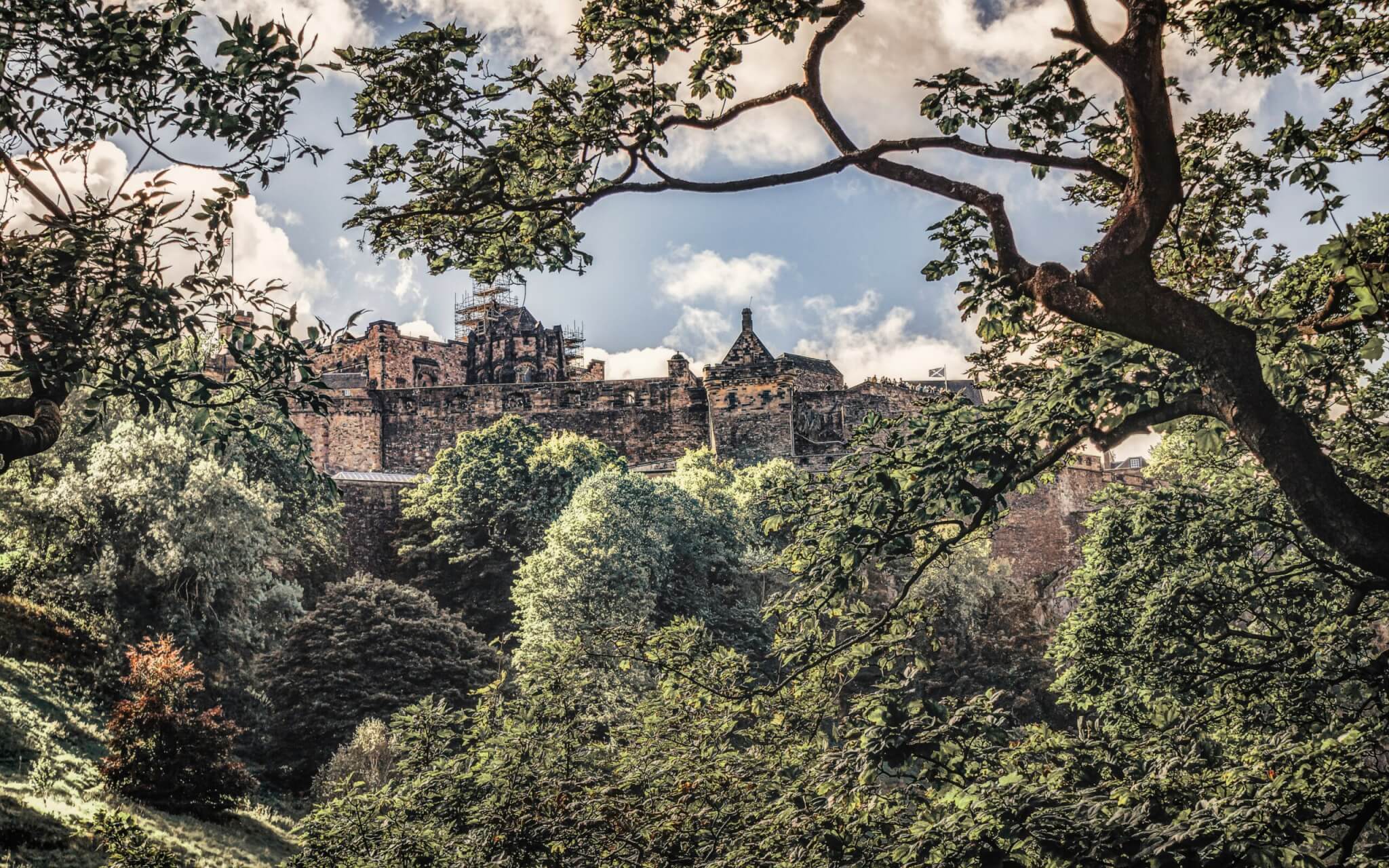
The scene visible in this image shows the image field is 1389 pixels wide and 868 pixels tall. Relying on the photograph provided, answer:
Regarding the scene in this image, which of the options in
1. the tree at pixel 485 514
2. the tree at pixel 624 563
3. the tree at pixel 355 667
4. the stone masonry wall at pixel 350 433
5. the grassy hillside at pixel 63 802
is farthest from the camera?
the stone masonry wall at pixel 350 433

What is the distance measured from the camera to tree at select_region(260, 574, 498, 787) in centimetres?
2700

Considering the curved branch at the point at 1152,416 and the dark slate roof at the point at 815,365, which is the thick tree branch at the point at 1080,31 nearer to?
the curved branch at the point at 1152,416

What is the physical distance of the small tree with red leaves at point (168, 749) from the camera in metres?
20.1

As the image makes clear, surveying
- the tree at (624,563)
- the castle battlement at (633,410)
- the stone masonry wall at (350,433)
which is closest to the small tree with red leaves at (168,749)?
the tree at (624,563)

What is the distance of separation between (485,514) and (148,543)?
13888 mm

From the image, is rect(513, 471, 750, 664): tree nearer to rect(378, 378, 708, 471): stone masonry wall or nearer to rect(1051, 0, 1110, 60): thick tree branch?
rect(378, 378, 708, 471): stone masonry wall

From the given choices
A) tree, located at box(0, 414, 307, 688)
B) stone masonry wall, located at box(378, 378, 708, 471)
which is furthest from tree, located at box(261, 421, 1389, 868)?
stone masonry wall, located at box(378, 378, 708, 471)

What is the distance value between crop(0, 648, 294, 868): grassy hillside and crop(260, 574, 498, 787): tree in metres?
3.70

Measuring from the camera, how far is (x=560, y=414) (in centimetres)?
5519

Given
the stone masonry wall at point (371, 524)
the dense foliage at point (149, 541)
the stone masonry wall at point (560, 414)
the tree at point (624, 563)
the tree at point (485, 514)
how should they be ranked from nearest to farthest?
the dense foliage at point (149, 541) → the tree at point (624, 563) → the tree at point (485, 514) → the stone masonry wall at point (371, 524) → the stone masonry wall at point (560, 414)

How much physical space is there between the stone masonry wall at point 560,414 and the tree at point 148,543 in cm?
2431

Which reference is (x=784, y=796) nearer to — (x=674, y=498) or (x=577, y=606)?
(x=577, y=606)

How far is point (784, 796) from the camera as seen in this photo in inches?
315

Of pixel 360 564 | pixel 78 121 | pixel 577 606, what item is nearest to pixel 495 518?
pixel 360 564
